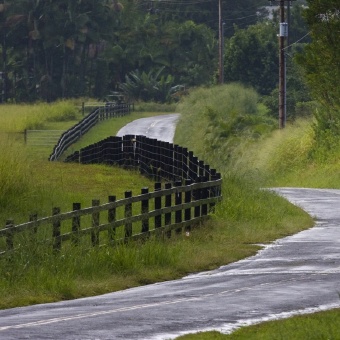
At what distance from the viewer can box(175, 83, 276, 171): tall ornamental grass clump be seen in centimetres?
5247

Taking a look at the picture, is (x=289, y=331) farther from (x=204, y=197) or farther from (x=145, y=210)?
(x=204, y=197)

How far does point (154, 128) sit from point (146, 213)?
56936mm

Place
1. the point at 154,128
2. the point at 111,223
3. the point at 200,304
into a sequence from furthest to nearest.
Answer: the point at 154,128 < the point at 111,223 < the point at 200,304

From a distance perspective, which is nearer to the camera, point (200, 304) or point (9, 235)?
point (200, 304)

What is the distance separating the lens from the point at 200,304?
46.1 ft

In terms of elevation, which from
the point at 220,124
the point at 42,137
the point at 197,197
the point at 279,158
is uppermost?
the point at 197,197

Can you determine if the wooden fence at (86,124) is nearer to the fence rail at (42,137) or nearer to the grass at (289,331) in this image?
the fence rail at (42,137)

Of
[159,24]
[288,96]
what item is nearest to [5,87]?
[159,24]

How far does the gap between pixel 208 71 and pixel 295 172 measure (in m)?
74.1

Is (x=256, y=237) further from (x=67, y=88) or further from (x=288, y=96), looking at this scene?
(x=67, y=88)

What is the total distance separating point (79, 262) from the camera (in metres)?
17.1

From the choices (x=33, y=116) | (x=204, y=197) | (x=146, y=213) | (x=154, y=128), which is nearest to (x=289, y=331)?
(x=146, y=213)

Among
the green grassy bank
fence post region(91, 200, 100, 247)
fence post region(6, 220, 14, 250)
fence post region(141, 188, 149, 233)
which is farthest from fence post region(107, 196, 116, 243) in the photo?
fence post region(6, 220, 14, 250)

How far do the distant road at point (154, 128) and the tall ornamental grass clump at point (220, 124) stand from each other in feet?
6.27
